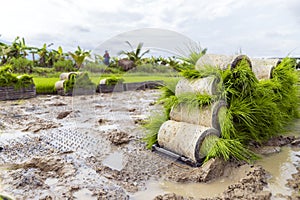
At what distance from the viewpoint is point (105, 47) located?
11.5 feet

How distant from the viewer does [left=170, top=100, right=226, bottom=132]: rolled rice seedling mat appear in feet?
9.28

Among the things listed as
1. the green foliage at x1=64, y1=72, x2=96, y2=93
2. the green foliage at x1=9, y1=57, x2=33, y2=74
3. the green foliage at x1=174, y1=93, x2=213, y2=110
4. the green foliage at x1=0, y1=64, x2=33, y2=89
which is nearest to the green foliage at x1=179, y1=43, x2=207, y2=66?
the green foliage at x1=174, y1=93, x2=213, y2=110

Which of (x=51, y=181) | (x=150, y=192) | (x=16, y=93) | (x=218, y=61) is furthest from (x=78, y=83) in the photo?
(x=150, y=192)

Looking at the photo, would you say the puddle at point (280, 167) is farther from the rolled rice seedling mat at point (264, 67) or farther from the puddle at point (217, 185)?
the rolled rice seedling mat at point (264, 67)

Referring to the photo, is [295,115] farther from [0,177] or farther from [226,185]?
[0,177]

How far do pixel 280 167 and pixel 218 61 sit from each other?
1378mm

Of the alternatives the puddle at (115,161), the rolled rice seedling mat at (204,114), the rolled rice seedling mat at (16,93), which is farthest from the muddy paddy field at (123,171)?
the rolled rice seedling mat at (16,93)

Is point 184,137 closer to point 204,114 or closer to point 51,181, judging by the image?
point 204,114

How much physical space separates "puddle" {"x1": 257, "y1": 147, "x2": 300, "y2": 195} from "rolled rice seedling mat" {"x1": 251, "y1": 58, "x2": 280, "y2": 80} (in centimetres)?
135

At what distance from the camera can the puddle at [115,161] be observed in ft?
9.48

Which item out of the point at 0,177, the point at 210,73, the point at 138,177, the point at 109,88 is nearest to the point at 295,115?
the point at 210,73

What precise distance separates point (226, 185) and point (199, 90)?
43.0 inches

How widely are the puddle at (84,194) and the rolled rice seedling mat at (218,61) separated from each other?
1.89 metres

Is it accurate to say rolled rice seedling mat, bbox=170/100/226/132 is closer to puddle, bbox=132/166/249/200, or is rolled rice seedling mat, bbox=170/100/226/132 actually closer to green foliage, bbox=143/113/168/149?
green foliage, bbox=143/113/168/149
